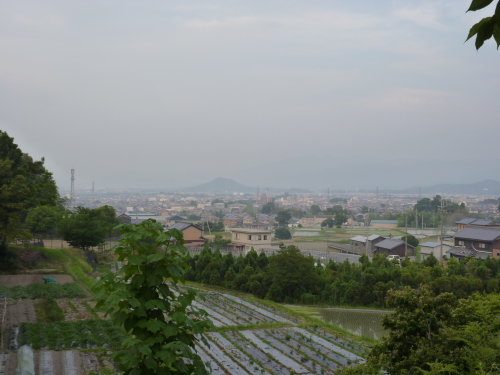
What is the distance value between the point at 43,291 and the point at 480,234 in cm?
1969

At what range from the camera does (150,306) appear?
7.62ft

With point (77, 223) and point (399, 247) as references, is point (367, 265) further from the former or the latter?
point (77, 223)

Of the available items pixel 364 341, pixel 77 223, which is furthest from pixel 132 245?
pixel 77 223

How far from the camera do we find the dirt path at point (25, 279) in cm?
1369

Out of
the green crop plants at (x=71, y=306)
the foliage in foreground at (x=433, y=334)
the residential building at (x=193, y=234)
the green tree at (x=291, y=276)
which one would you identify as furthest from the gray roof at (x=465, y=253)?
the foliage in foreground at (x=433, y=334)

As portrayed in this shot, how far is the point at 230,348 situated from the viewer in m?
9.12

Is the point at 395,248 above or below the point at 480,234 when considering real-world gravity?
below

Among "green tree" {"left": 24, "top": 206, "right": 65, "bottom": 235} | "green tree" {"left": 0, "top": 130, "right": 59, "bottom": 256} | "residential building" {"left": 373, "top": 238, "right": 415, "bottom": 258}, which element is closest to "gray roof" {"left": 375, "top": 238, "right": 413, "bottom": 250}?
"residential building" {"left": 373, "top": 238, "right": 415, "bottom": 258}

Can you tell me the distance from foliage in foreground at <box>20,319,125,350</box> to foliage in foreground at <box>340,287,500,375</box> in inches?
206

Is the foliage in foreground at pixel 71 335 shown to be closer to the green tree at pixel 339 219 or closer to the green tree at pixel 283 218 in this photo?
the green tree at pixel 339 219

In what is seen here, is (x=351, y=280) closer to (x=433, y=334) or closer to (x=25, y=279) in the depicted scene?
(x=25, y=279)

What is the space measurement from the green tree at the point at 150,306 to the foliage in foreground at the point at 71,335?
21.2 ft

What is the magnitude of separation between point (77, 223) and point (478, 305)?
57.2ft

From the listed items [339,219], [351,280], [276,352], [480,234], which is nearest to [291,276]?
[351,280]
